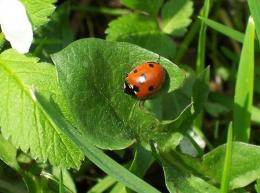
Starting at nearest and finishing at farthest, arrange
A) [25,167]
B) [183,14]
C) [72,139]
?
[72,139] < [25,167] < [183,14]

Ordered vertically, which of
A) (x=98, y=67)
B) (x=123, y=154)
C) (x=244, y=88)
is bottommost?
(x=123, y=154)

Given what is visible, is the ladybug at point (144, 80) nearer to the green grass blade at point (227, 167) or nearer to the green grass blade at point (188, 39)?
the green grass blade at point (227, 167)

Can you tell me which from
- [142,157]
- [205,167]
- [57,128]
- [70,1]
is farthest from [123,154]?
[70,1]

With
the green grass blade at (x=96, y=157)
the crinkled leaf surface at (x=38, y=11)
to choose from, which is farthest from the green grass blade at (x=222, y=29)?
the green grass blade at (x=96, y=157)

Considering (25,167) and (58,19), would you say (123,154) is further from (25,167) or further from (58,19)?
(58,19)

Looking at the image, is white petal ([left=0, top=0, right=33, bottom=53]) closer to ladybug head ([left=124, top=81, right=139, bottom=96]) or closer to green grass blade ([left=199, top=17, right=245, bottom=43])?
ladybug head ([left=124, top=81, right=139, bottom=96])

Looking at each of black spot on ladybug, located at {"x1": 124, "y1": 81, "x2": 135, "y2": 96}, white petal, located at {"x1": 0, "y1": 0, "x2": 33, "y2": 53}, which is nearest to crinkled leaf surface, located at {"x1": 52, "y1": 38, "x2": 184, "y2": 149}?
black spot on ladybug, located at {"x1": 124, "y1": 81, "x2": 135, "y2": 96}

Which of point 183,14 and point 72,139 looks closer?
point 72,139

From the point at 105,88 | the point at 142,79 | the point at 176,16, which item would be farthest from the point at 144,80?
the point at 176,16
